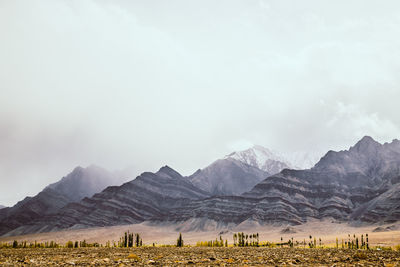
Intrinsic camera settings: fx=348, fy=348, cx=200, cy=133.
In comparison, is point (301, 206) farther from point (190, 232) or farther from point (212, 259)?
point (212, 259)

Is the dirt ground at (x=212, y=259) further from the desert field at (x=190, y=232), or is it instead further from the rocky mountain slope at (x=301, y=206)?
the rocky mountain slope at (x=301, y=206)

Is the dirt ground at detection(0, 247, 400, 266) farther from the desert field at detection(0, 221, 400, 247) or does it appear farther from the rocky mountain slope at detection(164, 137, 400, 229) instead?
the rocky mountain slope at detection(164, 137, 400, 229)

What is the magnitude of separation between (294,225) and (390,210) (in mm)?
40125

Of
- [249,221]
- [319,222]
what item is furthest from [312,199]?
[249,221]

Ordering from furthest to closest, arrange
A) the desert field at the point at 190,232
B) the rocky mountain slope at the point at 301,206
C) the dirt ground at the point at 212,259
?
the rocky mountain slope at the point at 301,206 < the desert field at the point at 190,232 < the dirt ground at the point at 212,259

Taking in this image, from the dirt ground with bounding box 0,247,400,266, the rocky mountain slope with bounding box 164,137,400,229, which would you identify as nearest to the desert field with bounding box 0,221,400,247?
the rocky mountain slope with bounding box 164,137,400,229

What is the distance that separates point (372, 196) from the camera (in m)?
178

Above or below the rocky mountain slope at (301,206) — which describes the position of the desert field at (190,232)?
below

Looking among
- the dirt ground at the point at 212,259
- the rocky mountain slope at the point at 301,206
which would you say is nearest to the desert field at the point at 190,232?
the rocky mountain slope at the point at 301,206

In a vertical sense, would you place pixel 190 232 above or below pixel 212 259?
below

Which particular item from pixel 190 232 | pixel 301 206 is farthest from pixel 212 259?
pixel 301 206

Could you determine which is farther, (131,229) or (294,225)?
(131,229)

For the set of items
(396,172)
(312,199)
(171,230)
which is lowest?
(171,230)

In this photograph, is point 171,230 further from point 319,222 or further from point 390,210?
point 390,210
